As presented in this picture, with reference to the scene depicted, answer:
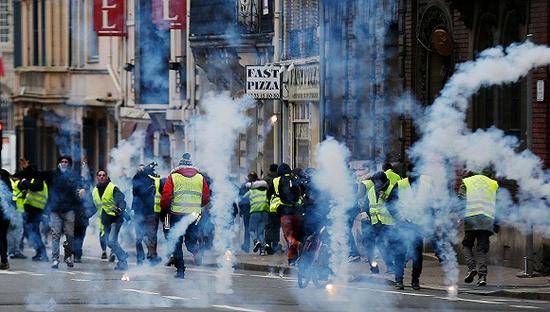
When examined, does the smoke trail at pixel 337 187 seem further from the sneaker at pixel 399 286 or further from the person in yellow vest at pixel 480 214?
the person in yellow vest at pixel 480 214

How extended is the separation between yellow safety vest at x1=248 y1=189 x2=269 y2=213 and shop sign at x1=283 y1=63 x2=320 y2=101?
97.0 inches

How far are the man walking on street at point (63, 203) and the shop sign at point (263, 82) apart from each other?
12.7 feet

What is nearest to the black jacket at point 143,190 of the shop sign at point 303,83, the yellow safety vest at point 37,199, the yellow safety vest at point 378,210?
the yellow safety vest at point 37,199

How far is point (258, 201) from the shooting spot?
3447 centimetres

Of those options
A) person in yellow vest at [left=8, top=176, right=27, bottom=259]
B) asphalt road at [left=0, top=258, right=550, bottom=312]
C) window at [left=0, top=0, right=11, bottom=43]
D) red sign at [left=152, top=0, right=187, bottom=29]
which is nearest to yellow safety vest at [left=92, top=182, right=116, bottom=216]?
asphalt road at [left=0, top=258, right=550, bottom=312]

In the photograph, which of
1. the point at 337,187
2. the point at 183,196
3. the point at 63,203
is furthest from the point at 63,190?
the point at 183,196

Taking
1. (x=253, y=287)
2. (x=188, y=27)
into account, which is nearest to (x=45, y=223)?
(x=188, y=27)

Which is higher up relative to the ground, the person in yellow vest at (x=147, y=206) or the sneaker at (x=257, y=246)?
the person in yellow vest at (x=147, y=206)

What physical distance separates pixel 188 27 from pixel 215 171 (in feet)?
33.9

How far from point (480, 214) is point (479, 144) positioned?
0.94 m

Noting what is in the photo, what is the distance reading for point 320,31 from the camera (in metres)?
34.2

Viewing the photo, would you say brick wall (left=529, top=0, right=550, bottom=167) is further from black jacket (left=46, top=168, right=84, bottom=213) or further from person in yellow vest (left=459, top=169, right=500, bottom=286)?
black jacket (left=46, top=168, right=84, bottom=213)

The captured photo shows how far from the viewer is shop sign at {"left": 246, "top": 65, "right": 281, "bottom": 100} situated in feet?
108

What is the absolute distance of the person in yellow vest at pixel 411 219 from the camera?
80.9ft
